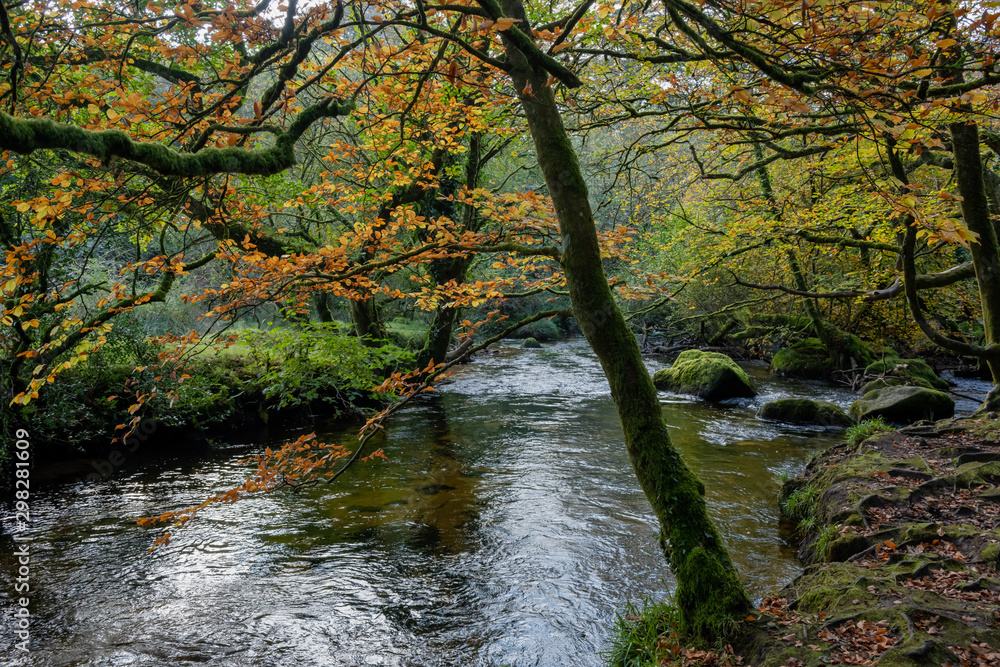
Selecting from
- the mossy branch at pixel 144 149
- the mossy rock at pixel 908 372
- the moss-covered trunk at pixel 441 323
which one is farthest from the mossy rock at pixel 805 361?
the mossy branch at pixel 144 149

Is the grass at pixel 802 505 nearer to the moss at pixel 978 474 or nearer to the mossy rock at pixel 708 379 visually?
the moss at pixel 978 474

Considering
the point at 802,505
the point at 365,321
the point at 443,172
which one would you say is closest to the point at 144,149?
the point at 802,505

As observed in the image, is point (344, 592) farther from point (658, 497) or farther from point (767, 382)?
point (767, 382)

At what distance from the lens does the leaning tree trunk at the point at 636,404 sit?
135 inches

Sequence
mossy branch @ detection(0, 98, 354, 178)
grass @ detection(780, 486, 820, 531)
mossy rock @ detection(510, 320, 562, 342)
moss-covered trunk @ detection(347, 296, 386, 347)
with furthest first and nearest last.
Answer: mossy rock @ detection(510, 320, 562, 342) < moss-covered trunk @ detection(347, 296, 386, 347) < grass @ detection(780, 486, 820, 531) < mossy branch @ detection(0, 98, 354, 178)

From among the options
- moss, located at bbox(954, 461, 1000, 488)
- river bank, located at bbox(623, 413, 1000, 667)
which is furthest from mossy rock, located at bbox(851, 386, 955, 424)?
moss, located at bbox(954, 461, 1000, 488)

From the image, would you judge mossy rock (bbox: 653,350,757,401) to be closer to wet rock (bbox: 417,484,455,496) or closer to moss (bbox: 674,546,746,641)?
wet rock (bbox: 417,484,455,496)

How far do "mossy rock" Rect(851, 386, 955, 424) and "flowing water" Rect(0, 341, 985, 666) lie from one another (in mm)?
1261

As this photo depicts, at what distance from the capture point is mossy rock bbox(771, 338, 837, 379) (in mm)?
15242

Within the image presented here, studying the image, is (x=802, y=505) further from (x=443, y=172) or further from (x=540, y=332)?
(x=540, y=332)

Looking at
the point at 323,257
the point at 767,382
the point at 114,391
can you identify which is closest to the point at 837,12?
the point at 323,257

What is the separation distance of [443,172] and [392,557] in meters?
8.18

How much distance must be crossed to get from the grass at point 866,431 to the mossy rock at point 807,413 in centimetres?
145

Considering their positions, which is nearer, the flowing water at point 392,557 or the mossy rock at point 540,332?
the flowing water at point 392,557
